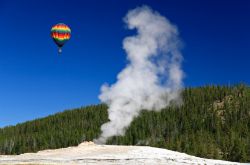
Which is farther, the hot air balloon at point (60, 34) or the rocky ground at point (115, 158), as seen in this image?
the hot air balloon at point (60, 34)

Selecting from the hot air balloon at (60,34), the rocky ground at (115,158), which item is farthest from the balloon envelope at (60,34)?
the rocky ground at (115,158)

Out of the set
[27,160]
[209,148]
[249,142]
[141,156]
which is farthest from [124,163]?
[249,142]

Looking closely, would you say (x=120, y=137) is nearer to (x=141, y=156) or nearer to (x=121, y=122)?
(x=121, y=122)

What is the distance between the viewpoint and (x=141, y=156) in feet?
296

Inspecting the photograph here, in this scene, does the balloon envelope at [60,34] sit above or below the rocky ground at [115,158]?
above

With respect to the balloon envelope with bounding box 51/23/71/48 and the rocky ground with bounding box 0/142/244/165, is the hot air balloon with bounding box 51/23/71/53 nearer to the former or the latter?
the balloon envelope with bounding box 51/23/71/48

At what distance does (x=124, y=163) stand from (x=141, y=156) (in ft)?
17.3

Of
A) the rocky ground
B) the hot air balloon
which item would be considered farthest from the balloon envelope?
the rocky ground

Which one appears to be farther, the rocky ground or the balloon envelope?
the balloon envelope

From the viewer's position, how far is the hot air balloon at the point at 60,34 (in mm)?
119188

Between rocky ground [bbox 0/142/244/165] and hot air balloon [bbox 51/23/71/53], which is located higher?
hot air balloon [bbox 51/23/71/53]

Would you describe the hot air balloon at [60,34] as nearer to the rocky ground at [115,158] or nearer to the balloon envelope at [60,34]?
the balloon envelope at [60,34]

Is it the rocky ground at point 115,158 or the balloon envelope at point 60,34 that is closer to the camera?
the rocky ground at point 115,158

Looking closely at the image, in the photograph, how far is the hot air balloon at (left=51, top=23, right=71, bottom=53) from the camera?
391ft
